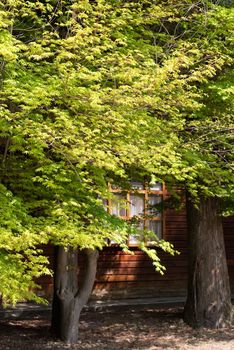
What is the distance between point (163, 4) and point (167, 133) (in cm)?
236

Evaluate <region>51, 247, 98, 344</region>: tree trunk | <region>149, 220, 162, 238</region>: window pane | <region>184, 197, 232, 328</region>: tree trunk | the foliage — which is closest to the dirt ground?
<region>51, 247, 98, 344</region>: tree trunk

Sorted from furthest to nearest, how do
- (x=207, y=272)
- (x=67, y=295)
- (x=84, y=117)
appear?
1. (x=207, y=272)
2. (x=67, y=295)
3. (x=84, y=117)

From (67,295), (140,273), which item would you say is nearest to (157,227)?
(140,273)

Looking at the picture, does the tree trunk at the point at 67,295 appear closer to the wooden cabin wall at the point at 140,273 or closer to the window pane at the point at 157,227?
the wooden cabin wall at the point at 140,273

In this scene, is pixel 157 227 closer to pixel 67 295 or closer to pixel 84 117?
pixel 67 295

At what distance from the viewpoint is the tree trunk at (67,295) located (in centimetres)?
1016

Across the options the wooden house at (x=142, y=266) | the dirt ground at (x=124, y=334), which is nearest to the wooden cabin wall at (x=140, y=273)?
the wooden house at (x=142, y=266)

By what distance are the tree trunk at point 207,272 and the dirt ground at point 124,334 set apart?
34 cm

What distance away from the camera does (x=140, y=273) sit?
16016 millimetres

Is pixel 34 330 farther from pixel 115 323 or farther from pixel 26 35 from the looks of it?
pixel 26 35

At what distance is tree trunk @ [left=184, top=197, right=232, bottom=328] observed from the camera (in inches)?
455

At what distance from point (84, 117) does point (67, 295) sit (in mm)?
4408

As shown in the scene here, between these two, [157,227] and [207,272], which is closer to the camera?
[207,272]

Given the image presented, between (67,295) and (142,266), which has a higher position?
(142,266)
